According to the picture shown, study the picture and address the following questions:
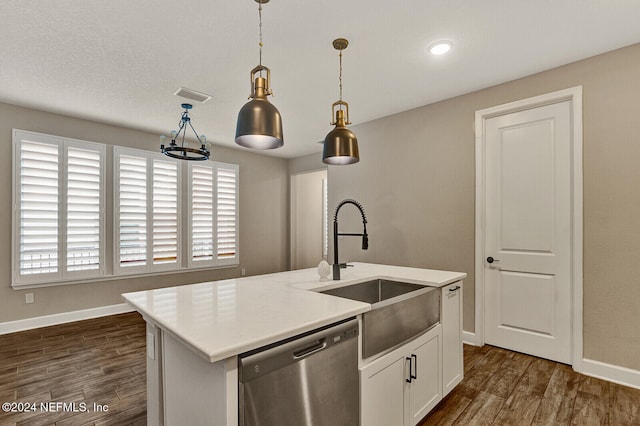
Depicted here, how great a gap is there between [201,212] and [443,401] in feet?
14.4

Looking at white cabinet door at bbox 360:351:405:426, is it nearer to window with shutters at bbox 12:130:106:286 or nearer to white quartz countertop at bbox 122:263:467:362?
white quartz countertop at bbox 122:263:467:362

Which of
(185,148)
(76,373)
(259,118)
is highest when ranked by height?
(185,148)

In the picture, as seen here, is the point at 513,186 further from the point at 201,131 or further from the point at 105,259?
the point at 105,259

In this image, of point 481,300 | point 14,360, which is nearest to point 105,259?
point 14,360

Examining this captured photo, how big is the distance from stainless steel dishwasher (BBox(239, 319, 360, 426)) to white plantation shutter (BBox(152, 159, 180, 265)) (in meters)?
4.20

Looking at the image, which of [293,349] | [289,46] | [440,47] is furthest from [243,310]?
[440,47]

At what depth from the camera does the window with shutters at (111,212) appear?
149 inches

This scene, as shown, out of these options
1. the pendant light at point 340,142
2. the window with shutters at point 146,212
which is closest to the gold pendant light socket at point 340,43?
the pendant light at point 340,142

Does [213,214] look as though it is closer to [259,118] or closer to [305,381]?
[259,118]

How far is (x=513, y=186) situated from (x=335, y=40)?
2.21 meters

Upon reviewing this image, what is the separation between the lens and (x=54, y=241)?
3916mm

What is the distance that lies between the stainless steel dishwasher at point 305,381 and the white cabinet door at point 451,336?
959 mm

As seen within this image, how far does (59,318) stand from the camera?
404 centimetres

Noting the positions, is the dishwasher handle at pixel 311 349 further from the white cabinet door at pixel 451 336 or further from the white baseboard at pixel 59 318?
the white baseboard at pixel 59 318
